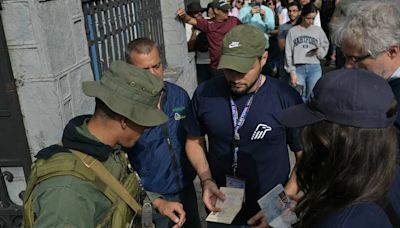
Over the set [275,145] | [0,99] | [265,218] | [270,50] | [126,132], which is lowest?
[270,50]

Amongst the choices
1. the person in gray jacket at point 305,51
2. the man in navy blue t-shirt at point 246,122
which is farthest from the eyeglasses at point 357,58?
the person in gray jacket at point 305,51

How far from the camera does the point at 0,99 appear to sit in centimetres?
303

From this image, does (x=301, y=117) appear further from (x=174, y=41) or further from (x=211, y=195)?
(x=174, y=41)

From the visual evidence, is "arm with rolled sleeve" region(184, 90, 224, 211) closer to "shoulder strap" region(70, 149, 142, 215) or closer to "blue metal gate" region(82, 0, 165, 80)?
"shoulder strap" region(70, 149, 142, 215)

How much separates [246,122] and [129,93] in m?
0.92

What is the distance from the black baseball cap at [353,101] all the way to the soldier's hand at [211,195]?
125 centimetres

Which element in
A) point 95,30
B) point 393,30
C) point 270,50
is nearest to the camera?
point 393,30

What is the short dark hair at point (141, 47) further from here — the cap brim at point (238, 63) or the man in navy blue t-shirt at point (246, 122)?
the cap brim at point (238, 63)

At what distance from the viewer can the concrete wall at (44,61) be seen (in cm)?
281

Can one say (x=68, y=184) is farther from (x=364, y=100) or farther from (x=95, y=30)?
(x=95, y=30)

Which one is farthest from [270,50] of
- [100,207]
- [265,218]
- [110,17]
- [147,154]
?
[100,207]

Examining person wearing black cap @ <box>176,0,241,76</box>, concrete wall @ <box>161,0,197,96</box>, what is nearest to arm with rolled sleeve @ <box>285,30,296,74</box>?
person wearing black cap @ <box>176,0,241,76</box>

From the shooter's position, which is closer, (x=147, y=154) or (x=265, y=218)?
(x=265, y=218)

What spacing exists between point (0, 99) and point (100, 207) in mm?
1786
